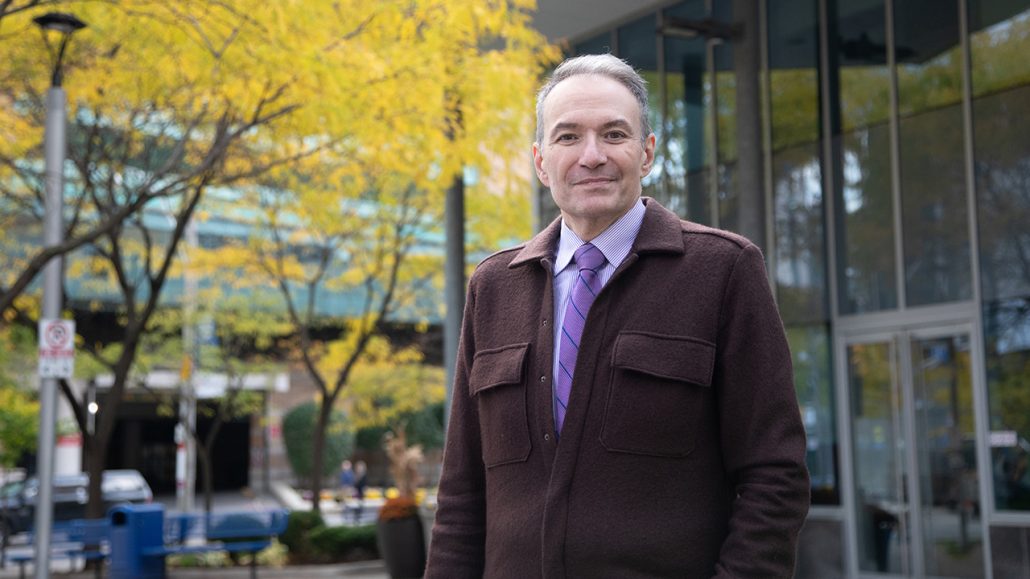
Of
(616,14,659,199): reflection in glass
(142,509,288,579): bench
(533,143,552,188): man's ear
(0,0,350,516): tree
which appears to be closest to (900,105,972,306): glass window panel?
(616,14,659,199): reflection in glass

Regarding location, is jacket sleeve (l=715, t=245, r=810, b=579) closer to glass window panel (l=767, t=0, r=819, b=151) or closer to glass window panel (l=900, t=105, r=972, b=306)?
glass window panel (l=900, t=105, r=972, b=306)

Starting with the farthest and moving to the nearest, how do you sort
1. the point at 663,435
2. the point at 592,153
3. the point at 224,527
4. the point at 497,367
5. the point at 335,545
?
the point at 335,545
the point at 224,527
the point at 497,367
the point at 592,153
the point at 663,435

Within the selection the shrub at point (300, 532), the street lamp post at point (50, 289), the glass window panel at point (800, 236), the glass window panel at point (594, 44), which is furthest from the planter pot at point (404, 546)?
the glass window panel at point (594, 44)

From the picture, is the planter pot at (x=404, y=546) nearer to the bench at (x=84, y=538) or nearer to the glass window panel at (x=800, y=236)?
the bench at (x=84, y=538)

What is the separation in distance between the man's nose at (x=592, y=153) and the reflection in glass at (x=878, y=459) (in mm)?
11841

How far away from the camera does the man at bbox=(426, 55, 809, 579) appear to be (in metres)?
2.34

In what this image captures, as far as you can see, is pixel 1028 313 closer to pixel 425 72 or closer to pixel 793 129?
pixel 793 129

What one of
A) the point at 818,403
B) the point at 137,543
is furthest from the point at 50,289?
the point at 818,403

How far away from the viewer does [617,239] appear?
255cm

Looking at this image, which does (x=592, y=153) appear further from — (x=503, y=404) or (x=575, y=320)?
(x=503, y=404)

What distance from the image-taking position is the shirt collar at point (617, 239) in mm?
2537

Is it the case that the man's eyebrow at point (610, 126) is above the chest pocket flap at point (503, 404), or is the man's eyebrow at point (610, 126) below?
above

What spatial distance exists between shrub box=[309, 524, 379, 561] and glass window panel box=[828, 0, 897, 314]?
9216 millimetres

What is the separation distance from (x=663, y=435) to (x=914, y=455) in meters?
11.8
